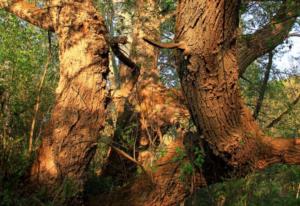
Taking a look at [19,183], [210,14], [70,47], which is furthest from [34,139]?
[210,14]

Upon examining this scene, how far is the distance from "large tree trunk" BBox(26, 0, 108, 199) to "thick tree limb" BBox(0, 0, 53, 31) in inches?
8.0

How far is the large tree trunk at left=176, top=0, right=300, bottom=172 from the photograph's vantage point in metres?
4.29

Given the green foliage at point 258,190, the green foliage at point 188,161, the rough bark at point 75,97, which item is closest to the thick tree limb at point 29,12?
the rough bark at point 75,97

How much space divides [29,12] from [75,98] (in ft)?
5.41

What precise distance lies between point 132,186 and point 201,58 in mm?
2275

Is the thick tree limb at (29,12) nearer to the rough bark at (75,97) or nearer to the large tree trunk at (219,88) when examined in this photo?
the rough bark at (75,97)

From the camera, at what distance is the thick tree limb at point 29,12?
6.43 metres

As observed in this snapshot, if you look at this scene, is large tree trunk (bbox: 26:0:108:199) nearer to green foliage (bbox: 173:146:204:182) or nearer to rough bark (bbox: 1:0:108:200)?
rough bark (bbox: 1:0:108:200)

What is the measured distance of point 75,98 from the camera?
5.85 metres

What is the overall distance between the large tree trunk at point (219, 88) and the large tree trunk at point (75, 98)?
1.65 m

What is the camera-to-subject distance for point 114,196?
5984 millimetres

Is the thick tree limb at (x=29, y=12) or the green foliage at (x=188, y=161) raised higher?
the thick tree limb at (x=29, y=12)

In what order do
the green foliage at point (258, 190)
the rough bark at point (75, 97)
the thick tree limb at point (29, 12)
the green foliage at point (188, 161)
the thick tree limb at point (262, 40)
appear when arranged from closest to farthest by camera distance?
the green foliage at point (188, 161)
the rough bark at point (75, 97)
the thick tree limb at point (29, 12)
the green foliage at point (258, 190)
the thick tree limb at point (262, 40)

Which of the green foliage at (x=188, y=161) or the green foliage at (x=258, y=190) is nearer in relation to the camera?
the green foliage at (x=188, y=161)
